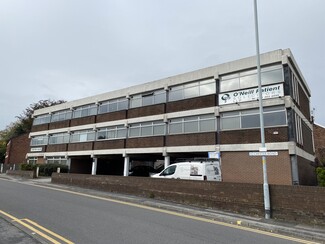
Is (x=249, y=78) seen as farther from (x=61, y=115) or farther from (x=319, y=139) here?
(x=61, y=115)

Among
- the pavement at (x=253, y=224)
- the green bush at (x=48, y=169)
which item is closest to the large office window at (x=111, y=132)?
the green bush at (x=48, y=169)

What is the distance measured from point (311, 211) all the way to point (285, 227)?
1.29m

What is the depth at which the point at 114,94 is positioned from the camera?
1276 inches

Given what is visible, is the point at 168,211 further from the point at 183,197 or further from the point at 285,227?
the point at 285,227

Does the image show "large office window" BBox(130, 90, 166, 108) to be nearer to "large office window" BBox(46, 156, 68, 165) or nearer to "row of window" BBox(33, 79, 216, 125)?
"row of window" BBox(33, 79, 216, 125)

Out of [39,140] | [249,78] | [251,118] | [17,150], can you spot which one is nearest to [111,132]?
[251,118]

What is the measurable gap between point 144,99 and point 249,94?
37.6 feet

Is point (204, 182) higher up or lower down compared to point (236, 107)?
lower down

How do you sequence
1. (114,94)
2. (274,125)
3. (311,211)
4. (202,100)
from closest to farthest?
(311,211), (274,125), (202,100), (114,94)

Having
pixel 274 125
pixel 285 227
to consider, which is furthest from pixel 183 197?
pixel 274 125

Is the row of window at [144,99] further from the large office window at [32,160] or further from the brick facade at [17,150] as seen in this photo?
the brick facade at [17,150]

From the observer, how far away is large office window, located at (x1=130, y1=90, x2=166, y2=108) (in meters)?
27.7

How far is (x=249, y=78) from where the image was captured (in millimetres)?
21688

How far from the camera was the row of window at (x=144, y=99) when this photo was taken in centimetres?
2462
